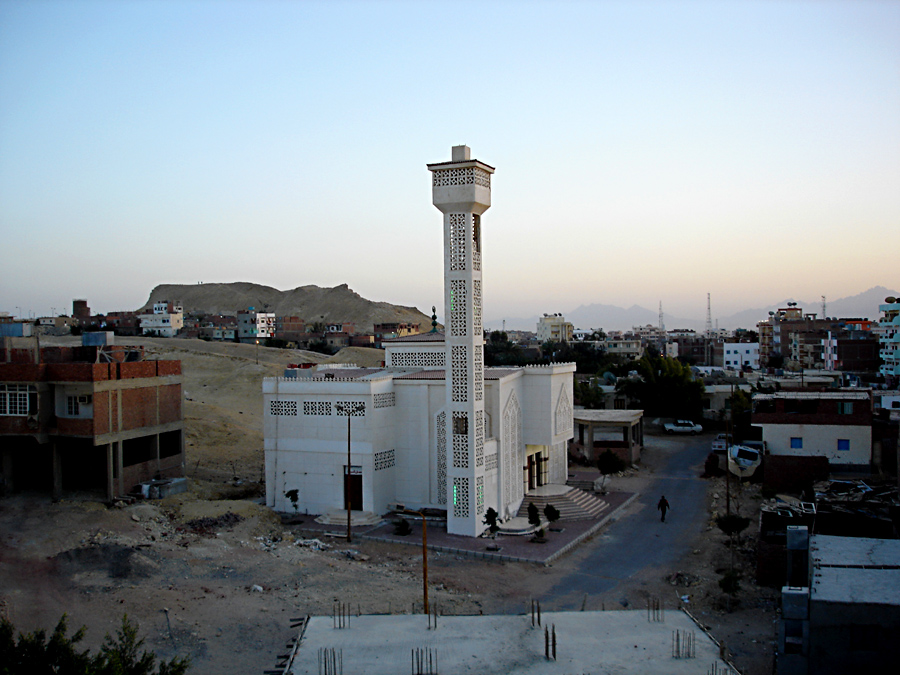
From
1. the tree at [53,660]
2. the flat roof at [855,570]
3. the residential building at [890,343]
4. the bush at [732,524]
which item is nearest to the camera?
the tree at [53,660]

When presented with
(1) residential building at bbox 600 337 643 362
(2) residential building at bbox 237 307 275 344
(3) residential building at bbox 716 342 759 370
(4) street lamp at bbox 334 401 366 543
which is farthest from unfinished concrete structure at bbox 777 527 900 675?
(2) residential building at bbox 237 307 275 344

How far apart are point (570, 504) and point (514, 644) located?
11.5 meters

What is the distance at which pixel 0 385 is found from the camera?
71.9ft

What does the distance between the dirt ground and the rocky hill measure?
445 feet

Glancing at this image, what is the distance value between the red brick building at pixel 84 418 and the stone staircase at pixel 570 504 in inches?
488

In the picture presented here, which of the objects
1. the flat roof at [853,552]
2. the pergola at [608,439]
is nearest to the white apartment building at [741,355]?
the pergola at [608,439]

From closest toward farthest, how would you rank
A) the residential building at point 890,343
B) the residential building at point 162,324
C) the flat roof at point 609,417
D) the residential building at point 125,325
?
the flat roof at point 609,417 → the residential building at point 890,343 → the residential building at point 125,325 → the residential building at point 162,324

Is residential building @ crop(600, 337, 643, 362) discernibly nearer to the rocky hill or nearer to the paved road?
the paved road

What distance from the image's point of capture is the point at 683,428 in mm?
39438

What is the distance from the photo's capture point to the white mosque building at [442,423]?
20688mm

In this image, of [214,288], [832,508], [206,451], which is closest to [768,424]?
[832,508]

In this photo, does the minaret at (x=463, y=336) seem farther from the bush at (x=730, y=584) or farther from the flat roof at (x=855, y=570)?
the flat roof at (x=855, y=570)

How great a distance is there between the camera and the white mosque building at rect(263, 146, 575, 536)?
2069cm

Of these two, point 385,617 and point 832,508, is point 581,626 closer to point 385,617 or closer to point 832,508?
point 385,617
